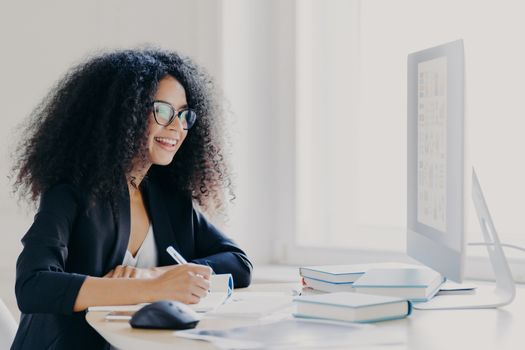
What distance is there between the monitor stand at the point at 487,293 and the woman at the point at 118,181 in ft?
2.00

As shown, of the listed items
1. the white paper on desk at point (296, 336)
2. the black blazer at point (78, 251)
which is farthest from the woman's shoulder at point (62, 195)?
the white paper on desk at point (296, 336)

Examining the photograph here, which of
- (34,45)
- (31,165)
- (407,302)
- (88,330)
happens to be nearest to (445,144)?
(407,302)

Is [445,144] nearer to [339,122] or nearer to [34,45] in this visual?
[339,122]

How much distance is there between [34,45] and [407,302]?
2.15 meters

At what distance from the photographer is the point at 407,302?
1610 millimetres

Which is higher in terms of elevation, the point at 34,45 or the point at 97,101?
the point at 34,45

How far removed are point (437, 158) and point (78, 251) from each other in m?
0.85

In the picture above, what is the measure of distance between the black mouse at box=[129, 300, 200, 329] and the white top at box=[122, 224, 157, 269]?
0.65 meters

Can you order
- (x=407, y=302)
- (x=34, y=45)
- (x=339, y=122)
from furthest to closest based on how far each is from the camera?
1. (x=34, y=45)
2. (x=339, y=122)
3. (x=407, y=302)

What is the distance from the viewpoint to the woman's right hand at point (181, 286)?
175 cm

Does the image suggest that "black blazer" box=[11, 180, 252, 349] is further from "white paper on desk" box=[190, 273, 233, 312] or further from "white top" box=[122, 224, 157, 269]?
"white paper on desk" box=[190, 273, 233, 312]

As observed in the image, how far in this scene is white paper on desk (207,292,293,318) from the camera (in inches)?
64.7

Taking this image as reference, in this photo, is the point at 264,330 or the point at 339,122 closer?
the point at 264,330

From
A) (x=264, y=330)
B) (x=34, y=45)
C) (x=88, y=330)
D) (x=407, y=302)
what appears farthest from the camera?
(x=34, y=45)
